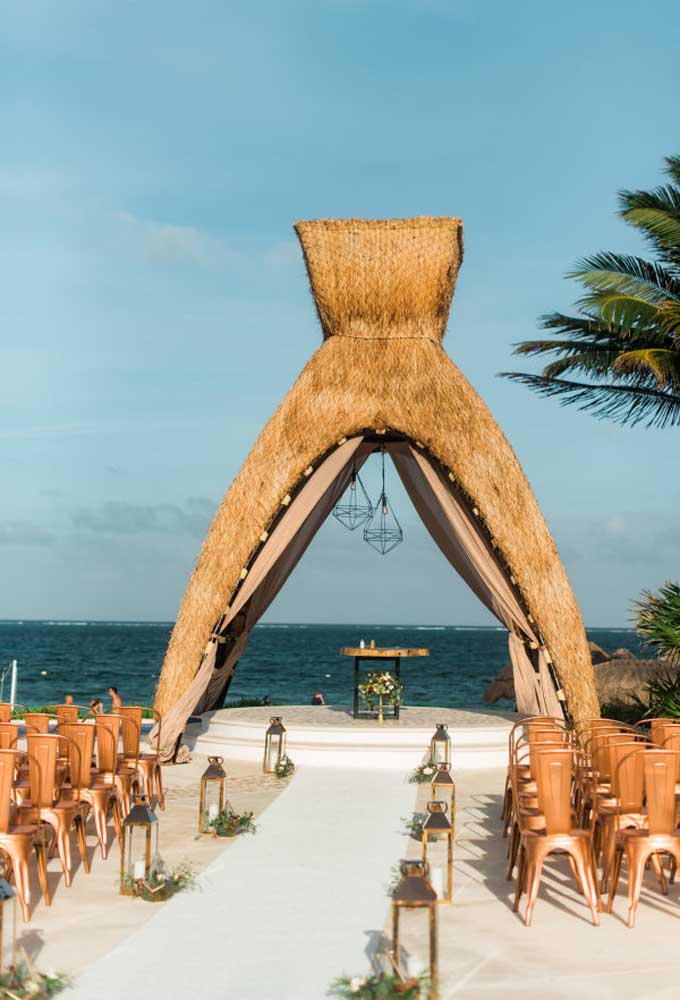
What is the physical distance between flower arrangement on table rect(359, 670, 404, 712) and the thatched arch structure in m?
2.03

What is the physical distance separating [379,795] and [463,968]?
5.75 metres

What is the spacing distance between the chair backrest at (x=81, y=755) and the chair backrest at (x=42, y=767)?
573mm

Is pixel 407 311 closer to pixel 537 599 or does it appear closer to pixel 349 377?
pixel 349 377

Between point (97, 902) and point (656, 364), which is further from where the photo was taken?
point (656, 364)

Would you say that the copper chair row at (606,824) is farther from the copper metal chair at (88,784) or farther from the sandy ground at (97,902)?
the copper metal chair at (88,784)

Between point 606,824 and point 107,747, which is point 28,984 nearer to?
point 107,747

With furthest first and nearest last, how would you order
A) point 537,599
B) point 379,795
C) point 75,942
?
point 537,599, point 379,795, point 75,942

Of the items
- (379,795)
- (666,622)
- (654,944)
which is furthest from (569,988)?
(666,622)

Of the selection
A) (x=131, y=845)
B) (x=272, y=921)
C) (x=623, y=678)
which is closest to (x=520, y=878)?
(x=272, y=921)

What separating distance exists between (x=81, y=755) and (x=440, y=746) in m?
6.28

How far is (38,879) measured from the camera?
7.56 meters

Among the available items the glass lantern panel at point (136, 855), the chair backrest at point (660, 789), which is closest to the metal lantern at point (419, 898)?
the chair backrest at point (660, 789)

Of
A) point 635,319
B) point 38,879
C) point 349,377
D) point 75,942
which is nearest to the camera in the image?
point 75,942

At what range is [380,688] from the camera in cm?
1532
